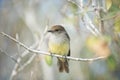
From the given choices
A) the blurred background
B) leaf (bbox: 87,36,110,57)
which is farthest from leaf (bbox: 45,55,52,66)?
leaf (bbox: 87,36,110,57)

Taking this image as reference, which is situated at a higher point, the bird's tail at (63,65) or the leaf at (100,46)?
the leaf at (100,46)

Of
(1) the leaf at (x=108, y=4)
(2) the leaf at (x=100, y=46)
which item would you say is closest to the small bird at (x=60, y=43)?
(1) the leaf at (x=108, y=4)

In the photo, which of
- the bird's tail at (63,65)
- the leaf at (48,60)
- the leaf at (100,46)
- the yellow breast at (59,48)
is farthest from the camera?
the bird's tail at (63,65)

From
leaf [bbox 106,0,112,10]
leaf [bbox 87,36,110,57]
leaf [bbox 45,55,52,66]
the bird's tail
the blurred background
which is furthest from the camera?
the bird's tail

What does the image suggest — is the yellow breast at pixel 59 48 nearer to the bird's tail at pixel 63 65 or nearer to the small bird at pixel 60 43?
the small bird at pixel 60 43

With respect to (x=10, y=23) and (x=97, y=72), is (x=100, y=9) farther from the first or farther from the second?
(x=10, y=23)

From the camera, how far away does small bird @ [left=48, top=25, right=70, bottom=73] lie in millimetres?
5371

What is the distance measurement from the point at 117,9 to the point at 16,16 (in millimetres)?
7444

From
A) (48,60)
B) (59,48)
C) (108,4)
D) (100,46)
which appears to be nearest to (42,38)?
(59,48)

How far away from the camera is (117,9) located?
2.97 m

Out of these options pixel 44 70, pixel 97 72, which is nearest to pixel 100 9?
pixel 97 72

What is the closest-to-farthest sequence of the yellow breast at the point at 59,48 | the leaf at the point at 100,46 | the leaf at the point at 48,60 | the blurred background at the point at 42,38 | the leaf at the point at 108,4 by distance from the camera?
the leaf at the point at 100,46 → the leaf at the point at 108,4 → the leaf at the point at 48,60 → the blurred background at the point at 42,38 → the yellow breast at the point at 59,48

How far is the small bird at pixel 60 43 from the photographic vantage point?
5.37 m

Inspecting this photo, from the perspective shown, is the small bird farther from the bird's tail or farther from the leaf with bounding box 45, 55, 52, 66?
the leaf with bounding box 45, 55, 52, 66
